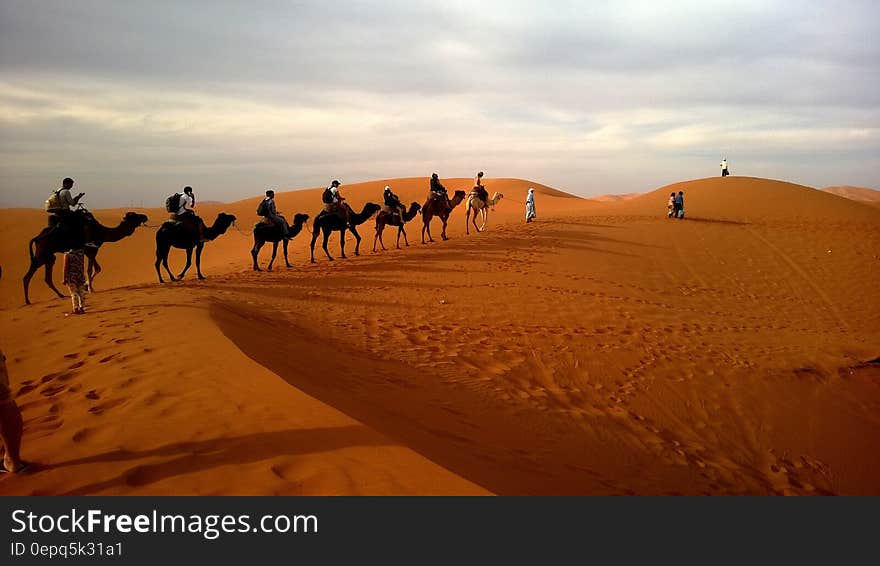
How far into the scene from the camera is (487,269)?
55.1ft

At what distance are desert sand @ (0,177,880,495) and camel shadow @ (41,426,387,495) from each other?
0.07 ft

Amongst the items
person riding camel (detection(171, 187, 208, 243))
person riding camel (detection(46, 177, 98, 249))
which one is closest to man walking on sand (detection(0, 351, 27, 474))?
person riding camel (detection(46, 177, 98, 249))

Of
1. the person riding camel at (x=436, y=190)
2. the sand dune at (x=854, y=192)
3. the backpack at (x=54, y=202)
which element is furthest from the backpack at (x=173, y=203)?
the sand dune at (x=854, y=192)

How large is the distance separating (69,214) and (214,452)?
9.50 meters

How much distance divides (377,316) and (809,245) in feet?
66.7

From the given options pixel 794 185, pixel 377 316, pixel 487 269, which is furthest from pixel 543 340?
pixel 794 185

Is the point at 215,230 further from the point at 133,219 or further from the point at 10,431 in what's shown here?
the point at 10,431

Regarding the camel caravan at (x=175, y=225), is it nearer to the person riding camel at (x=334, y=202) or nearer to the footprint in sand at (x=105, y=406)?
the person riding camel at (x=334, y=202)

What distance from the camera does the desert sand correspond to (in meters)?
4.38

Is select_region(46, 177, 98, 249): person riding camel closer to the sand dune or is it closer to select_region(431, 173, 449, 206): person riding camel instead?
select_region(431, 173, 449, 206): person riding camel

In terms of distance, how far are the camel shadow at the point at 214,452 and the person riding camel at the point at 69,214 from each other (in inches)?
332

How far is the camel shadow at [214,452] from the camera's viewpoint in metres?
3.94

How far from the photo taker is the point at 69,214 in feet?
36.9

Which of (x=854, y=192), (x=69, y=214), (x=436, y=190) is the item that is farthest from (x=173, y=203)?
(x=854, y=192)
